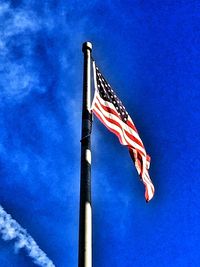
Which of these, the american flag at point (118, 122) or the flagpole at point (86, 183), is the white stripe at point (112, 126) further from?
the flagpole at point (86, 183)

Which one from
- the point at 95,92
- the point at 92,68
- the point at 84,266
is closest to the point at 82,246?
the point at 84,266

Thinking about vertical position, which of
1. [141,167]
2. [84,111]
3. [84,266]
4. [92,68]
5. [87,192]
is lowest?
[84,266]

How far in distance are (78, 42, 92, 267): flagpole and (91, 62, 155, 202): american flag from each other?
460mm

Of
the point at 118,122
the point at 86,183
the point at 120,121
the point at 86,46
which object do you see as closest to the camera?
the point at 86,183

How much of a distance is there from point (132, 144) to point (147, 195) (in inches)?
51.3

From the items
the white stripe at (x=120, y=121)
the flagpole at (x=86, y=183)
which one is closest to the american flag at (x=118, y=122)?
the white stripe at (x=120, y=121)

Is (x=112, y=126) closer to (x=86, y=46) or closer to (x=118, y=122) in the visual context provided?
(x=118, y=122)

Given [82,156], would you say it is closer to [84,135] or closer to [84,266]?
[84,135]

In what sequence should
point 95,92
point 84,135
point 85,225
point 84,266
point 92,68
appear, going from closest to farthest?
point 84,266, point 85,225, point 84,135, point 95,92, point 92,68

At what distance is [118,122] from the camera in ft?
31.8

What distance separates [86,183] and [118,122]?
283 cm

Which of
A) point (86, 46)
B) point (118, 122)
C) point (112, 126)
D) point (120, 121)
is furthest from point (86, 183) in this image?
point (86, 46)

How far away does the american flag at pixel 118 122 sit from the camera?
364 inches

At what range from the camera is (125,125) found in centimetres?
1006
